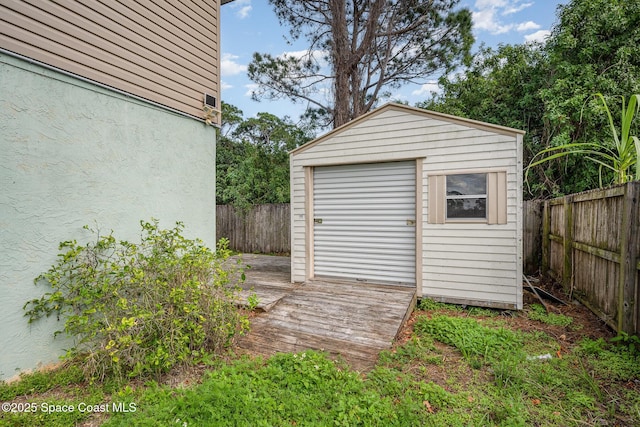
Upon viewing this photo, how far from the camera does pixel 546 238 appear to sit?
6.09m

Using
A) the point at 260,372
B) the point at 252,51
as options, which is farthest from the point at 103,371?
the point at 252,51

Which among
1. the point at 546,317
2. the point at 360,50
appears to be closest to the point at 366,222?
the point at 546,317

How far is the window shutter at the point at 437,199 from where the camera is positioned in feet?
15.3

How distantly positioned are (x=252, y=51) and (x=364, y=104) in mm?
4225

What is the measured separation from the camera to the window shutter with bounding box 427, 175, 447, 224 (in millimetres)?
4676

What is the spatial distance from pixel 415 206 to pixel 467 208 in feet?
2.53

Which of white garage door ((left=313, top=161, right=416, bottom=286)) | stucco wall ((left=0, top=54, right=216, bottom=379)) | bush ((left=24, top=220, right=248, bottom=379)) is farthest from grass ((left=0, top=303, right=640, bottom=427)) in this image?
white garage door ((left=313, top=161, right=416, bottom=286))

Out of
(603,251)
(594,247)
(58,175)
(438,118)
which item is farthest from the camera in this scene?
(438,118)

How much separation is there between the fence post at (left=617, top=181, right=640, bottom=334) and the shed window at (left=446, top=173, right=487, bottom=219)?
5.20ft

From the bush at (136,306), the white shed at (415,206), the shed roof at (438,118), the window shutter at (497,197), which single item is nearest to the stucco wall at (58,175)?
the bush at (136,306)

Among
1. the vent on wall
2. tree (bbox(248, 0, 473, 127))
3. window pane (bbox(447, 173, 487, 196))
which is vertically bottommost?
window pane (bbox(447, 173, 487, 196))

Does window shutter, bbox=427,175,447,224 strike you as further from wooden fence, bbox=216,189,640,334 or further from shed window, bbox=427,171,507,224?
wooden fence, bbox=216,189,640,334

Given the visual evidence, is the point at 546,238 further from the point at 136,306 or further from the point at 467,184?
the point at 136,306

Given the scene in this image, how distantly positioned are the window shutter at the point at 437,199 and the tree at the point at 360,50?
547 centimetres
